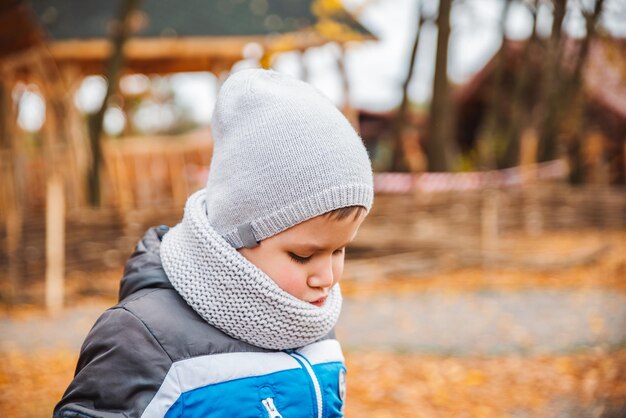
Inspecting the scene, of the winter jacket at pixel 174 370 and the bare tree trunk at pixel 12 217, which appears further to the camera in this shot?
the bare tree trunk at pixel 12 217

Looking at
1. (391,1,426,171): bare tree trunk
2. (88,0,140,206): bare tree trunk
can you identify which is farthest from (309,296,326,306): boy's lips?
(391,1,426,171): bare tree trunk

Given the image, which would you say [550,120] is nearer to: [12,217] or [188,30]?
[188,30]

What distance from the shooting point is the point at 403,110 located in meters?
12.5

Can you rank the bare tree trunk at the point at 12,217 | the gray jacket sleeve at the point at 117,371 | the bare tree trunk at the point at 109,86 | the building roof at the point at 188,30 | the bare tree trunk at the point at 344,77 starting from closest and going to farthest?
the gray jacket sleeve at the point at 117,371 → the bare tree trunk at the point at 12,217 → the bare tree trunk at the point at 109,86 → the building roof at the point at 188,30 → the bare tree trunk at the point at 344,77

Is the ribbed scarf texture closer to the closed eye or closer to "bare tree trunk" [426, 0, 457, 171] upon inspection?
the closed eye

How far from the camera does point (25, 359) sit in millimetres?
5363

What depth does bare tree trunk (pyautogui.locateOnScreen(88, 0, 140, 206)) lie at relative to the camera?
27.9ft

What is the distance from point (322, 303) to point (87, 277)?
6510 millimetres

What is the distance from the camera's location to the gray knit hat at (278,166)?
1.62 metres

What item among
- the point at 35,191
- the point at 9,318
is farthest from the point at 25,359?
the point at 35,191

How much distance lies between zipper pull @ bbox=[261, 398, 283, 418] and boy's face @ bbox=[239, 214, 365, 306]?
267 millimetres

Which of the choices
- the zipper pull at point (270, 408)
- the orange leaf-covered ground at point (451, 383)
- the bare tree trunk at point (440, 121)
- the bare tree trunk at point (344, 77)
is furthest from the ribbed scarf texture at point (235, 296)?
the bare tree trunk at point (344, 77)

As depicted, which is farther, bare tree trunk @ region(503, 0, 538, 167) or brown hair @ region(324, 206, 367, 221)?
bare tree trunk @ region(503, 0, 538, 167)

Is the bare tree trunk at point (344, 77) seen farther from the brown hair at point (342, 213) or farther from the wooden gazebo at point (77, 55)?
the brown hair at point (342, 213)
